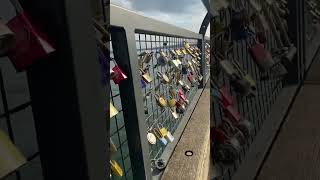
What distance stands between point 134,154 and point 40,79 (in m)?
1.06

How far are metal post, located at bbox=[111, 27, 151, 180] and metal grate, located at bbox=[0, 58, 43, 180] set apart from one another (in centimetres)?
74

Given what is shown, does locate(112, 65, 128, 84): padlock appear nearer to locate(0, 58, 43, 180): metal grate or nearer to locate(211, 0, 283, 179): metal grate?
locate(211, 0, 283, 179): metal grate

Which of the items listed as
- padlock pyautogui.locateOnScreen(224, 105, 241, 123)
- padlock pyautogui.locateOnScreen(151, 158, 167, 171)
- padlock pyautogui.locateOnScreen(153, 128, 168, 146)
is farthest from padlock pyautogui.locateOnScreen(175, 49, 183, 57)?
padlock pyautogui.locateOnScreen(224, 105, 241, 123)

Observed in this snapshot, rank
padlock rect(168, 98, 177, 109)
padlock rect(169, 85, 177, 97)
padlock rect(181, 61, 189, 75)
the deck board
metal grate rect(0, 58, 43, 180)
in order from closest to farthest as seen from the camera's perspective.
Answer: metal grate rect(0, 58, 43, 180) → the deck board → padlock rect(168, 98, 177, 109) → padlock rect(169, 85, 177, 97) → padlock rect(181, 61, 189, 75)

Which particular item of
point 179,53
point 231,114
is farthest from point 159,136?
point 179,53

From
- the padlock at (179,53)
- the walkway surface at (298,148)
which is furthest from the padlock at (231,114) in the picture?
the padlock at (179,53)

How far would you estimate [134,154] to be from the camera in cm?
141

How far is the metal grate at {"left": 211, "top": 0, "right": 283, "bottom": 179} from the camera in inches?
32.0

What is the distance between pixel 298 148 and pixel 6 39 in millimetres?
1076

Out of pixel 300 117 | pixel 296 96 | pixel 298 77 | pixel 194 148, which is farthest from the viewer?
pixel 194 148

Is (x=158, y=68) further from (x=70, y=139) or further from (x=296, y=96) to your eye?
(x=70, y=139)

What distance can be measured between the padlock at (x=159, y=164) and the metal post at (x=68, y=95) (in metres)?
1.62

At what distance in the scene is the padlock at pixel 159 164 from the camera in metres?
2.01

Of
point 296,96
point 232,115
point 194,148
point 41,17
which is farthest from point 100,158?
point 194,148
